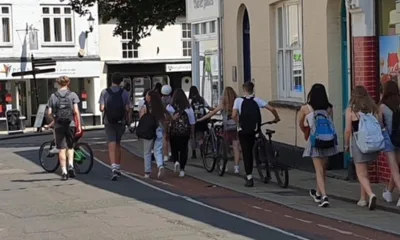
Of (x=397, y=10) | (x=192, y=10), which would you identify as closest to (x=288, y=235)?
(x=397, y=10)

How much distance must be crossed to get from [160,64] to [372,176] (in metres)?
32.2

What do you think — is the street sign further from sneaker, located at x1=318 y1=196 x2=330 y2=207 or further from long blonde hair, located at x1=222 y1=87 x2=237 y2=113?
sneaker, located at x1=318 y1=196 x2=330 y2=207

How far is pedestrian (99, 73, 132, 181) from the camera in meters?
14.9

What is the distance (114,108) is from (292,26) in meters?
4.59

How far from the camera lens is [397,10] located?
13.1 meters

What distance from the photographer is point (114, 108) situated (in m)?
14.8

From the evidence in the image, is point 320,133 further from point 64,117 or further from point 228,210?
point 64,117

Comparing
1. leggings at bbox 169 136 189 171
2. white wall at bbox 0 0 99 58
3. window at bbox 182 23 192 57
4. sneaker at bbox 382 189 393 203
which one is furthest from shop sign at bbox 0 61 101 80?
sneaker at bbox 382 189 393 203

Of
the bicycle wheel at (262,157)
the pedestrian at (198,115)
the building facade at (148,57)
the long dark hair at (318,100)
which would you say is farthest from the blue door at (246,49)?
the building facade at (148,57)

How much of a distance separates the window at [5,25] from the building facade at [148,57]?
517 centimetres

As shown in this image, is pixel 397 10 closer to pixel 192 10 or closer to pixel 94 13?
pixel 192 10

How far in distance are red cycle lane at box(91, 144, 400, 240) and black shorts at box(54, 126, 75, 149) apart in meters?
1.67

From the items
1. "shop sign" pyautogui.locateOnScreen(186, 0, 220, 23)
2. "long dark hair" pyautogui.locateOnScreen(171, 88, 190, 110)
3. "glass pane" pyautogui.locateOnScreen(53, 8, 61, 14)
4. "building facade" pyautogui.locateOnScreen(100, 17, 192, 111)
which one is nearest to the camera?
"long dark hair" pyautogui.locateOnScreen(171, 88, 190, 110)

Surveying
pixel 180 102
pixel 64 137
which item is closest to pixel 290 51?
pixel 180 102
